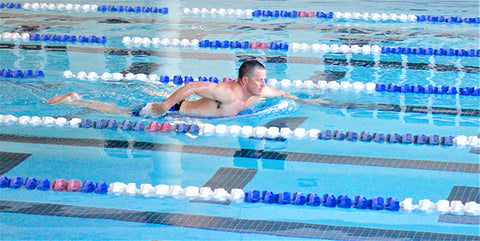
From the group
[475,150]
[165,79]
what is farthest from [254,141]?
[165,79]

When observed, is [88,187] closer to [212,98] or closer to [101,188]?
[101,188]

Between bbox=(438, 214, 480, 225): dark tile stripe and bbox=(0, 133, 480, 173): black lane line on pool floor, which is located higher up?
bbox=(0, 133, 480, 173): black lane line on pool floor

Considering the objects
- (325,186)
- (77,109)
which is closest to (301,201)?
(325,186)

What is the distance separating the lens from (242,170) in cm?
433

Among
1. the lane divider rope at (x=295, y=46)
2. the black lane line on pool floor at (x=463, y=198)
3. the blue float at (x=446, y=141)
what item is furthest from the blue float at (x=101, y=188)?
the lane divider rope at (x=295, y=46)

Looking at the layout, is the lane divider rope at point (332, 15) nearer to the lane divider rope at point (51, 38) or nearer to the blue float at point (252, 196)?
the lane divider rope at point (51, 38)

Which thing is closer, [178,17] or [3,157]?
[3,157]

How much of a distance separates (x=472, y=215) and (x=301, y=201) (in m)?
0.83

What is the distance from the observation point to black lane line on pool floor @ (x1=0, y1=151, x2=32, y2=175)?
4.31m

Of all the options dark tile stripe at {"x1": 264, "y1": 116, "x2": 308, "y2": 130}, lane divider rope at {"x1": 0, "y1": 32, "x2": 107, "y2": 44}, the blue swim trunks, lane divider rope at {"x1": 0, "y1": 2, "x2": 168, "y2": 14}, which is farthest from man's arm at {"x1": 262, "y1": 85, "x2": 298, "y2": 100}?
lane divider rope at {"x1": 0, "y1": 2, "x2": 168, "y2": 14}

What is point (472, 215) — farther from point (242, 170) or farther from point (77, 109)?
point (77, 109)

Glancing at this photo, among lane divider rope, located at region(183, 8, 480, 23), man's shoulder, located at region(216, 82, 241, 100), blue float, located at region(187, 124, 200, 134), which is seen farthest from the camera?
lane divider rope, located at region(183, 8, 480, 23)

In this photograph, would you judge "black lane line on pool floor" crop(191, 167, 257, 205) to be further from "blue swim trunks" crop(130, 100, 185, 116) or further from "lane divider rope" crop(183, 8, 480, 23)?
"lane divider rope" crop(183, 8, 480, 23)

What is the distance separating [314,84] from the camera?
6059mm
